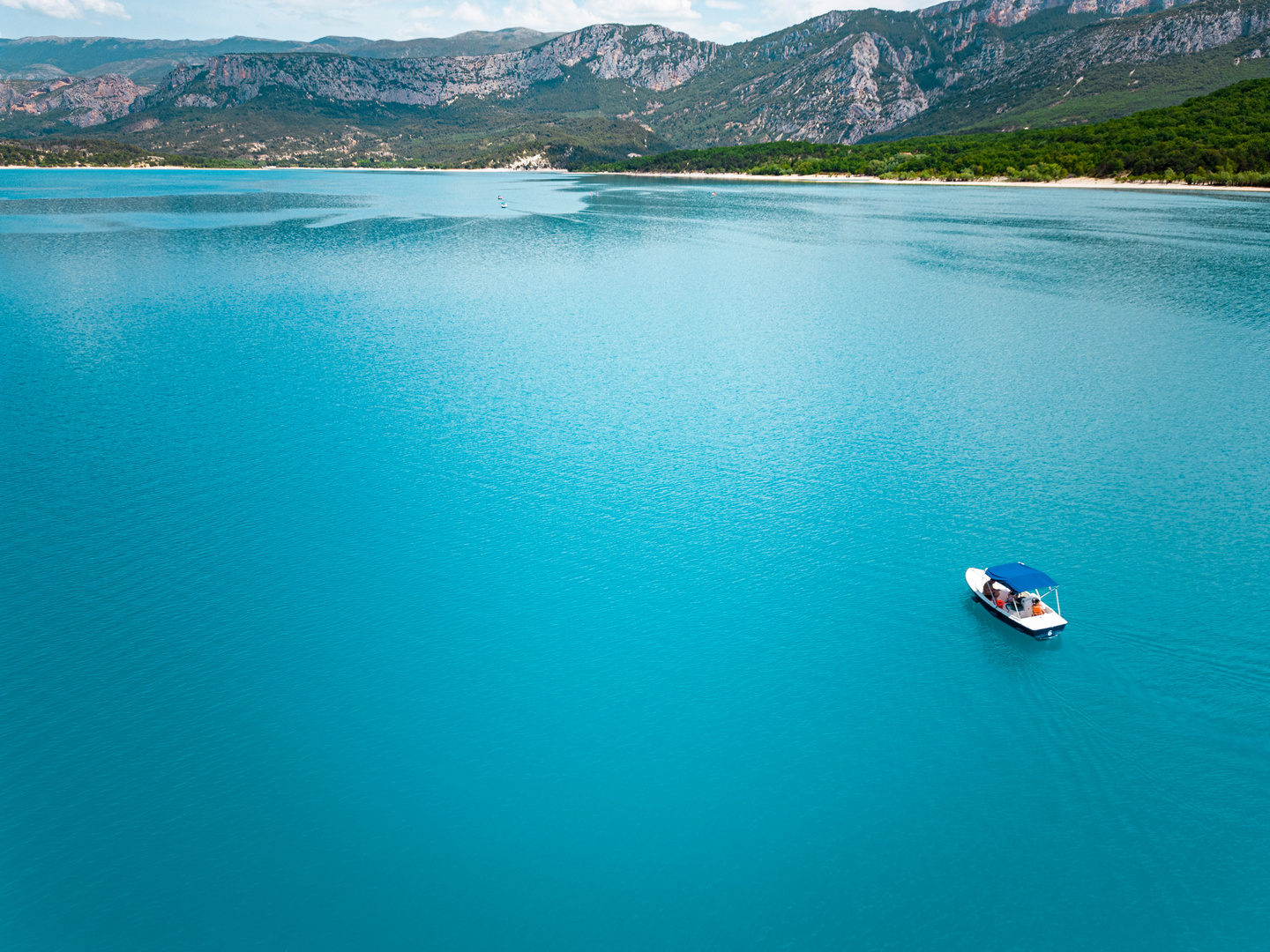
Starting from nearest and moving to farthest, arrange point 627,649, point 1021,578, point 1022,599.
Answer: point 627,649 → point 1021,578 → point 1022,599

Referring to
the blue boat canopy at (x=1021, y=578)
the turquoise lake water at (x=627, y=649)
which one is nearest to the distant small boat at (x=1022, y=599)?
the blue boat canopy at (x=1021, y=578)

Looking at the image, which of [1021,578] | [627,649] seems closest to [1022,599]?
[1021,578]

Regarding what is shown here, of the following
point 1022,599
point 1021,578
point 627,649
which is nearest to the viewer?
point 627,649

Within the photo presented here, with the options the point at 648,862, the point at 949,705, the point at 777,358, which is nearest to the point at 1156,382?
the point at 777,358

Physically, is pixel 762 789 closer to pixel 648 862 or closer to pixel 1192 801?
pixel 648 862

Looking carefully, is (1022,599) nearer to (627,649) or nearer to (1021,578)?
(1021,578)

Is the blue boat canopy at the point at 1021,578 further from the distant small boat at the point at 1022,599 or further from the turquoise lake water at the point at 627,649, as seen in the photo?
the turquoise lake water at the point at 627,649
